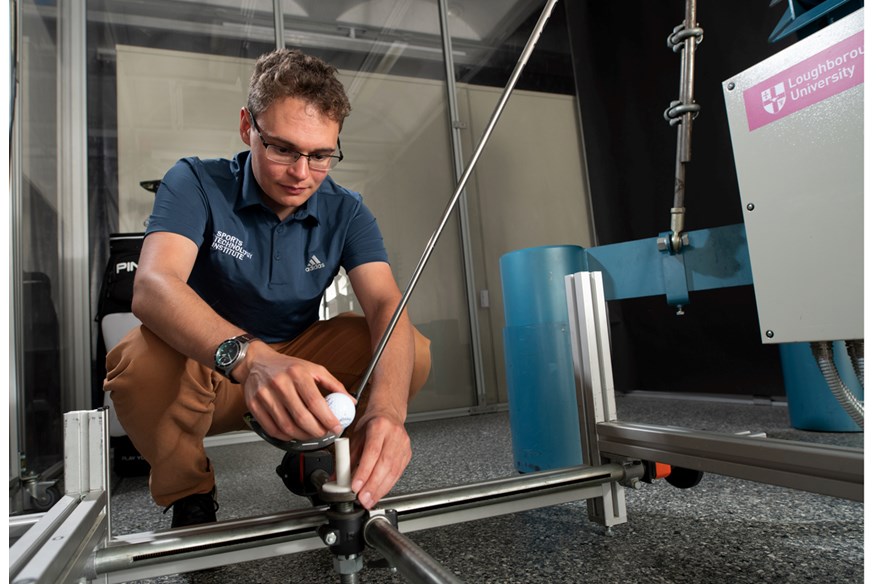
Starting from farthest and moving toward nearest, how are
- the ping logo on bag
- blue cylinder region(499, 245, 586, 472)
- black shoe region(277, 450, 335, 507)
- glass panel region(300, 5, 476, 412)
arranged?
1. glass panel region(300, 5, 476, 412)
2. the ping logo on bag
3. blue cylinder region(499, 245, 586, 472)
4. black shoe region(277, 450, 335, 507)

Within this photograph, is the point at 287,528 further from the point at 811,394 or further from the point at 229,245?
the point at 811,394

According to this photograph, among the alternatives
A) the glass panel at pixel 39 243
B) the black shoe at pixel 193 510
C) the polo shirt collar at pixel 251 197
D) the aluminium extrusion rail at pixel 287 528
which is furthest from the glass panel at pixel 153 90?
the aluminium extrusion rail at pixel 287 528

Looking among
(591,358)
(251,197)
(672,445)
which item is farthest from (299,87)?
(672,445)

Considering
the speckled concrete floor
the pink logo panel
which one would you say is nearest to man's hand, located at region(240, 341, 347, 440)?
the speckled concrete floor

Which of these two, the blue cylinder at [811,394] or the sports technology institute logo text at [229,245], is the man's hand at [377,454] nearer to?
the sports technology institute logo text at [229,245]

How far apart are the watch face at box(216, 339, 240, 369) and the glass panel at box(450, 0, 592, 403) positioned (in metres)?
2.41

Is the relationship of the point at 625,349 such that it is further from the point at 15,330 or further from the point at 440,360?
A: the point at 15,330

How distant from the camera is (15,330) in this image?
5.41 ft

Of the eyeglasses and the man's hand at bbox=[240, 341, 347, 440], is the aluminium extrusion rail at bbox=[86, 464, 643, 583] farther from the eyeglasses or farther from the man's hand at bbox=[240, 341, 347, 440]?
the eyeglasses

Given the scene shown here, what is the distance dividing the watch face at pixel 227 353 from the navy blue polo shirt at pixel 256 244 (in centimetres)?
37

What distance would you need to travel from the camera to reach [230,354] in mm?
826

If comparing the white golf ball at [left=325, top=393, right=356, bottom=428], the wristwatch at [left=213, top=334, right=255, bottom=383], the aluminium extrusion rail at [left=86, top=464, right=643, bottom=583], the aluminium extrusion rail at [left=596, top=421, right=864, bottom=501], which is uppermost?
the wristwatch at [left=213, top=334, right=255, bottom=383]

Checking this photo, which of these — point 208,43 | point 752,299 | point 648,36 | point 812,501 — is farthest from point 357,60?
point 812,501

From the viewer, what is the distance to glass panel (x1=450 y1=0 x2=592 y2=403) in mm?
3246
